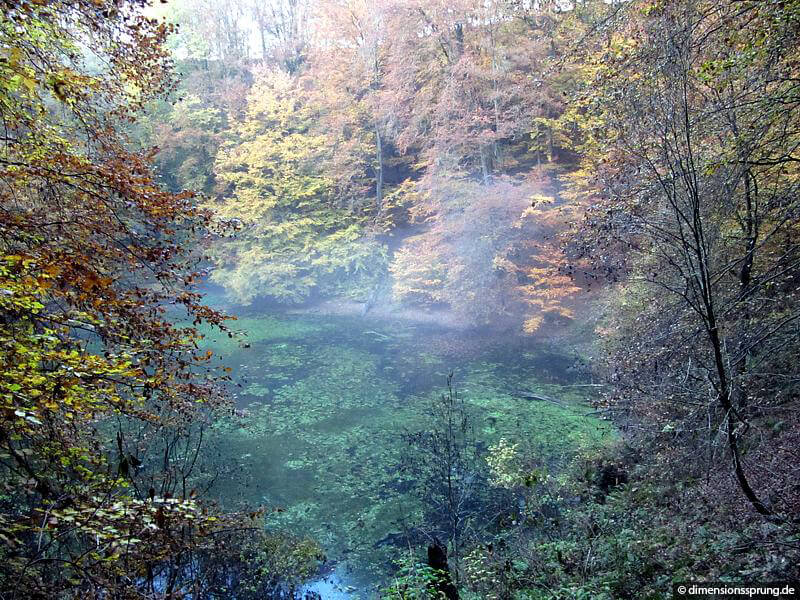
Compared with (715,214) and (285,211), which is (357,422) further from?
(285,211)

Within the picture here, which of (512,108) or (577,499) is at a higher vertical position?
(512,108)

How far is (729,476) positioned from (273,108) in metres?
21.2

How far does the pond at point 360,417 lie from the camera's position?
7559mm

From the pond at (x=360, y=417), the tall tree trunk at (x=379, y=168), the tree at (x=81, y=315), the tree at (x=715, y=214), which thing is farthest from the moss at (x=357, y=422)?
the tall tree trunk at (x=379, y=168)

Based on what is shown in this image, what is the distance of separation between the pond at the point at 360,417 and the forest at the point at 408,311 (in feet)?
0.29

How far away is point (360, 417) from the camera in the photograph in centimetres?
1148

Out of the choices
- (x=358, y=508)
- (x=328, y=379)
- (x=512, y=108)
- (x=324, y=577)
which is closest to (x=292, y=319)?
(x=328, y=379)

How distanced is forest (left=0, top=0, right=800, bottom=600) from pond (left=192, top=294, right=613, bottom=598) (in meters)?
0.09

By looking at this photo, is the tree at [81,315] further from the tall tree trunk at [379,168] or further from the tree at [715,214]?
the tall tree trunk at [379,168]

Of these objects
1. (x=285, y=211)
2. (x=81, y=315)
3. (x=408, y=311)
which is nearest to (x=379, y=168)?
(x=285, y=211)

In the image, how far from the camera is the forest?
3672 millimetres

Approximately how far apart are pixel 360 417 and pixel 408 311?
948 cm

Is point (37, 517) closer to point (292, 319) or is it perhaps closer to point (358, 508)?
point (358, 508)

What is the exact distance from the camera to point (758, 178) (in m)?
5.38
